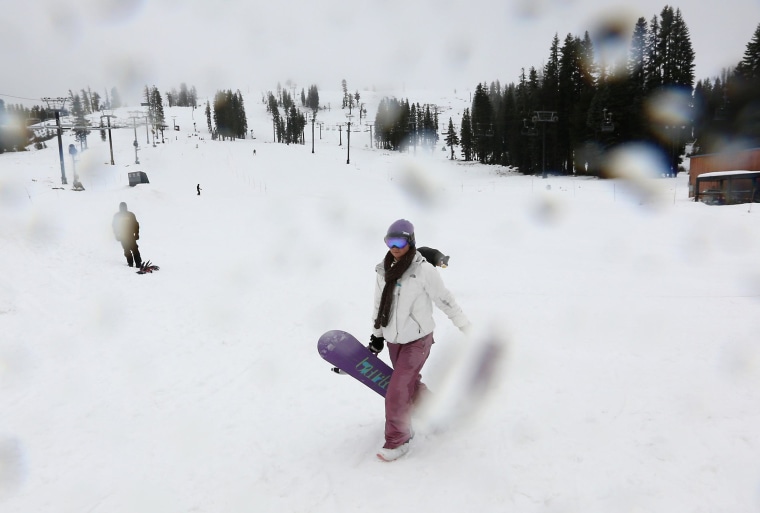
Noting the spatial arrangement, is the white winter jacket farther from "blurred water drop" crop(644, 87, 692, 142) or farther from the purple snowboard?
"blurred water drop" crop(644, 87, 692, 142)

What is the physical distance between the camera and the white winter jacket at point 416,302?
3.86 metres

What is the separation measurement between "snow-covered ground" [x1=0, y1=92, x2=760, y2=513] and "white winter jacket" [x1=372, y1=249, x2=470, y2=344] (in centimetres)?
127

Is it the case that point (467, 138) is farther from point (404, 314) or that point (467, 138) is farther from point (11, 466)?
point (11, 466)

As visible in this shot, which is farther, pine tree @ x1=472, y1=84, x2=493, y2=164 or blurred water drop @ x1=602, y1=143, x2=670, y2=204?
pine tree @ x1=472, y1=84, x2=493, y2=164

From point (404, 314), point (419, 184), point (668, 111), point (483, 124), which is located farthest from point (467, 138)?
point (404, 314)

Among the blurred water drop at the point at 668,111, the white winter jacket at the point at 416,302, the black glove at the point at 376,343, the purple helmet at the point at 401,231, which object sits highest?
the blurred water drop at the point at 668,111

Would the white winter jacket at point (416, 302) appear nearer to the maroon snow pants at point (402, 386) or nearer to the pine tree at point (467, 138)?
the maroon snow pants at point (402, 386)

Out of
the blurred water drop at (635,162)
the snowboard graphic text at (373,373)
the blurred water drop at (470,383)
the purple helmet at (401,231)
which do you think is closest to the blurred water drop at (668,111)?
the blurred water drop at (635,162)

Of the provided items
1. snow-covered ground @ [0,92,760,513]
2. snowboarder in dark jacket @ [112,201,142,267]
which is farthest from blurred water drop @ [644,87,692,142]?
snowboarder in dark jacket @ [112,201,142,267]

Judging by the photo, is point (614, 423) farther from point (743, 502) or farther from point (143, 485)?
point (143, 485)

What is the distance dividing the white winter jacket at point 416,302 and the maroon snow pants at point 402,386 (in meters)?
0.12

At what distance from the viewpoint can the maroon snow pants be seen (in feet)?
12.8

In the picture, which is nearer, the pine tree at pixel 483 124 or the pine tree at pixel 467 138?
the pine tree at pixel 483 124

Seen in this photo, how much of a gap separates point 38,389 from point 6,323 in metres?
2.69
